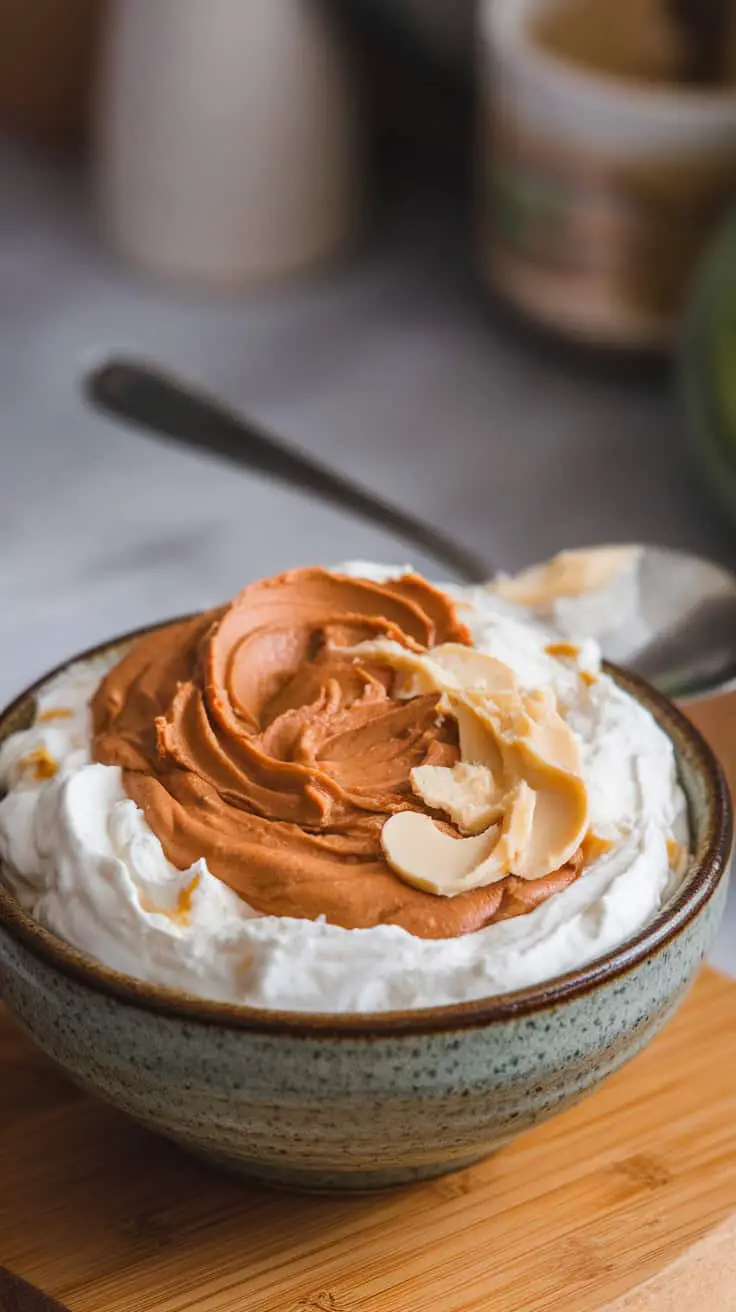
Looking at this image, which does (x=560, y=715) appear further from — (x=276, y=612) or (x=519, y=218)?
(x=519, y=218)

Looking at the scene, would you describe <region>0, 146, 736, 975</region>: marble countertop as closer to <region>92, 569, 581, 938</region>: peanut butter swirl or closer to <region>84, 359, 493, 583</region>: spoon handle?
<region>84, 359, 493, 583</region>: spoon handle

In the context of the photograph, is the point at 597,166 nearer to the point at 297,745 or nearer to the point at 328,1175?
the point at 297,745

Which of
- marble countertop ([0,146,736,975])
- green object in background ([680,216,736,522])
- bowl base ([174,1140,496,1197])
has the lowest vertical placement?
marble countertop ([0,146,736,975])

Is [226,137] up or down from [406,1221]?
up

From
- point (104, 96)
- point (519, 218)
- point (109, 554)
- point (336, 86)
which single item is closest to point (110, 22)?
point (104, 96)

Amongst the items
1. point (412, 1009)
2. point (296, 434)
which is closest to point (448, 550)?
point (296, 434)

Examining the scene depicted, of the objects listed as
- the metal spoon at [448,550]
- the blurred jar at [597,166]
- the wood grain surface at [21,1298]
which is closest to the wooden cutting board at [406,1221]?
the wood grain surface at [21,1298]

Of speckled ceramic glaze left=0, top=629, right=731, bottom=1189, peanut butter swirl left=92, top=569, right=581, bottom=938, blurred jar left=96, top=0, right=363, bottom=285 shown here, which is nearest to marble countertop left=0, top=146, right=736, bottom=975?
blurred jar left=96, top=0, right=363, bottom=285

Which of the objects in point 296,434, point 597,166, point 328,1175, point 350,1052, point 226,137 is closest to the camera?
point 350,1052
